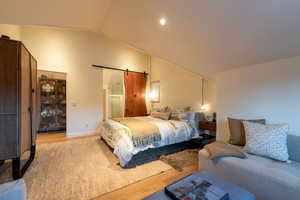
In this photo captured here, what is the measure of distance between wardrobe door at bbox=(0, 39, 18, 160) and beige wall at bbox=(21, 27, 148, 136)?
2.45 meters

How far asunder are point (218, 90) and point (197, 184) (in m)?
2.26

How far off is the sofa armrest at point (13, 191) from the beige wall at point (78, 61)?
3.54m

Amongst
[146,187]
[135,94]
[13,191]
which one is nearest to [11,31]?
[13,191]

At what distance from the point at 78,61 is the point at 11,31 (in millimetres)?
1593

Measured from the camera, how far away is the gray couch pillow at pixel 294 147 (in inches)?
66.7

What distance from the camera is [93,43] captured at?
4.56 meters

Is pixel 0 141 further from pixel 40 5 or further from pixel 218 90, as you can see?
pixel 218 90

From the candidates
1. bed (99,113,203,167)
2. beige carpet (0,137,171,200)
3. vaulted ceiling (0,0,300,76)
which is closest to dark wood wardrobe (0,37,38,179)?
beige carpet (0,137,171,200)

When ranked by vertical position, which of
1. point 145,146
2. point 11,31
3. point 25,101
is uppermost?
point 11,31

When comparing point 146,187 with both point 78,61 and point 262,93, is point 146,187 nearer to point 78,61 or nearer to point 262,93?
point 262,93

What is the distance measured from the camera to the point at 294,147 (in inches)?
67.8

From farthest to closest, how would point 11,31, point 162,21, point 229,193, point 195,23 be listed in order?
1. point 11,31
2. point 162,21
3. point 195,23
4. point 229,193

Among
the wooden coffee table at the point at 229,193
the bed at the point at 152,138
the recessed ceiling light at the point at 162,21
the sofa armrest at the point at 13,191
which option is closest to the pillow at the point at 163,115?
the bed at the point at 152,138

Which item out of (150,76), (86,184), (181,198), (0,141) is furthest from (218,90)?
(0,141)
